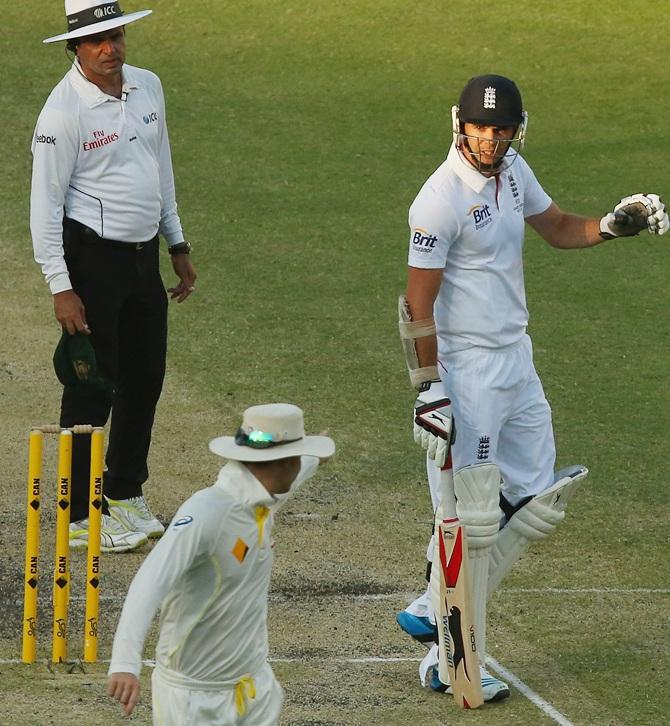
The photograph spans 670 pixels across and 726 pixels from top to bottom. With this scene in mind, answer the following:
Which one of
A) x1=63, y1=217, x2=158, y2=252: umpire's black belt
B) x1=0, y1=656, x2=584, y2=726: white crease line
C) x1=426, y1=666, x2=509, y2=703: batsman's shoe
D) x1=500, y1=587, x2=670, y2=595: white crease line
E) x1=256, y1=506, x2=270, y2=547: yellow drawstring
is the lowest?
x1=500, y1=587, x2=670, y2=595: white crease line

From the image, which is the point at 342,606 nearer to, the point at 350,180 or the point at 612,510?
the point at 612,510

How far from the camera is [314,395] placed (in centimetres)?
977

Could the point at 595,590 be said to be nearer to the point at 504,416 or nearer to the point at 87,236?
the point at 504,416

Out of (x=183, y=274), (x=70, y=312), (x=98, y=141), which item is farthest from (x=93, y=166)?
(x=183, y=274)

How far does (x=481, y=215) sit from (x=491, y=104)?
410 millimetres

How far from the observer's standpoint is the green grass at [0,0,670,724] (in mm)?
7363

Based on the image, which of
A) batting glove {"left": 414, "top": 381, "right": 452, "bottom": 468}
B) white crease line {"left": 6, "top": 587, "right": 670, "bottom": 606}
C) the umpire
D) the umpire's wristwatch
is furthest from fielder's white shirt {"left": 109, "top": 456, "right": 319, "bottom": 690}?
the umpire's wristwatch

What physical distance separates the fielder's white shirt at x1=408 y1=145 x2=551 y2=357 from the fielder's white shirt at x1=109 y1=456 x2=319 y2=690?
5.52ft

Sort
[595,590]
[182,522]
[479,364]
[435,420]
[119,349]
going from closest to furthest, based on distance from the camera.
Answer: [182,522], [435,420], [479,364], [595,590], [119,349]

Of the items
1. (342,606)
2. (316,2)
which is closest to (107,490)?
(342,606)

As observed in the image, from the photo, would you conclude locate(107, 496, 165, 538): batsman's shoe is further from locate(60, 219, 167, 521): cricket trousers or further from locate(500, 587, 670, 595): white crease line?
locate(500, 587, 670, 595): white crease line

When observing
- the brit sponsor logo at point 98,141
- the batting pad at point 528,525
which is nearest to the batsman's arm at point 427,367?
the batting pad at point 528,525

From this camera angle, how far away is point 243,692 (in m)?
4.52

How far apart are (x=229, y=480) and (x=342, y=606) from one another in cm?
246
